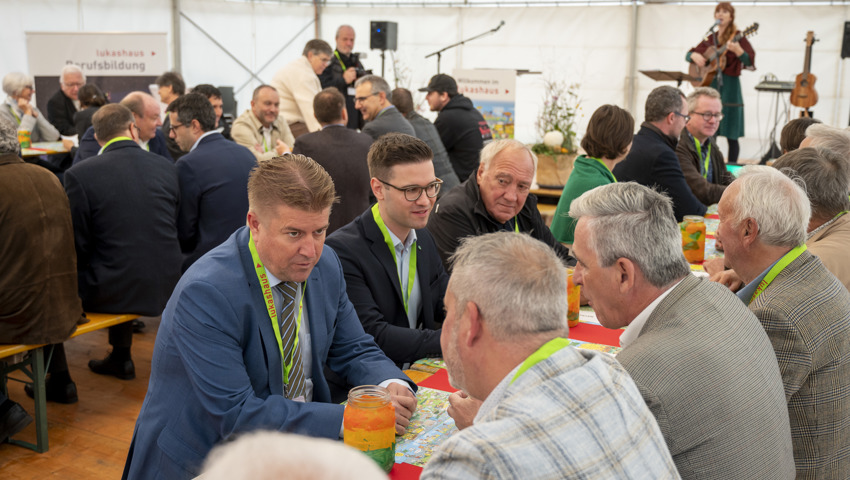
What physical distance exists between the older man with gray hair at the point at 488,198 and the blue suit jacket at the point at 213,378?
4.33 ft

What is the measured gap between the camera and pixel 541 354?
1.24 meters

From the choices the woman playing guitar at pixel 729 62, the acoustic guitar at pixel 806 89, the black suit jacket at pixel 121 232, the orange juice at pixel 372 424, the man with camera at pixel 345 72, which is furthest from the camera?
the acoustic guitar at pixel 806 89

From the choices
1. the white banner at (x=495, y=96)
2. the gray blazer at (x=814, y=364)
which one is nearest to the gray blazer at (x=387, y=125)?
the white banner at (x=495, y=96)

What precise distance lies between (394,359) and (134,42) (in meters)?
8.28

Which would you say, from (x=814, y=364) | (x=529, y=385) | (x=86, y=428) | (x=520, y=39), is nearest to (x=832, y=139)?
(x=814, y=364)

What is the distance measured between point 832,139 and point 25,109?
7337 millimetres

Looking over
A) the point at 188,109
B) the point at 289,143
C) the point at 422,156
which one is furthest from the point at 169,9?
the point at 422,156

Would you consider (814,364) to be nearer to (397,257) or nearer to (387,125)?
(397,257)

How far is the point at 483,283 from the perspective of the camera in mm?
1287

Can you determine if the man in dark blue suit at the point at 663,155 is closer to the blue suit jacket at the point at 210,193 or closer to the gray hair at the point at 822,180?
the gray hair at the point at 822,180

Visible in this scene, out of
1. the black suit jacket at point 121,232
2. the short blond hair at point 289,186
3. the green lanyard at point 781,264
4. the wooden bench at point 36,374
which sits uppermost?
the short blond hair at point 289,186

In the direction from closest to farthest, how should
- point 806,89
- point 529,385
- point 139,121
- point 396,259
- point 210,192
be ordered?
1. point 529,385
2. point 396,259
3. point 210,192
4. point 139,121
5. point 806,89

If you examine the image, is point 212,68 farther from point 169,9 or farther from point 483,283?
point 483,283

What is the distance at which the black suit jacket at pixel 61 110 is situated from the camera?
832cm
